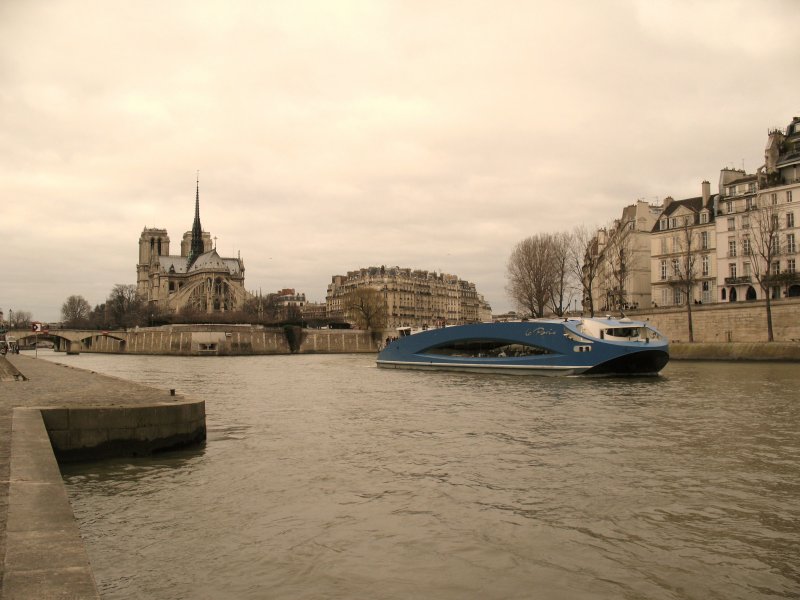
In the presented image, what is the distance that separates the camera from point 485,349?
4516cm

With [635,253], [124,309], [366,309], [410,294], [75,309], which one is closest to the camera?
[635,253]

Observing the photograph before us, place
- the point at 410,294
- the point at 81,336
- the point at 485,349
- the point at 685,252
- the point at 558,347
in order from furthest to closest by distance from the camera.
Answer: the point at 410,294 → the point at 81,336 → the point at 685,252 → the point at 485,349 → the point at 558,347

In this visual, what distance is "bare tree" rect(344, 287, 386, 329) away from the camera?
104 meters

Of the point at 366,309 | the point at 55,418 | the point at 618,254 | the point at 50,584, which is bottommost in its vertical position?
the point at 50,584

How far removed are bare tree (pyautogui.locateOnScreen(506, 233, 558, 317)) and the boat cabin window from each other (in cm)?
1866

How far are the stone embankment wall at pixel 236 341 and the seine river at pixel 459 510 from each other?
7702cm

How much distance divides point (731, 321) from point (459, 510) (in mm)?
50080

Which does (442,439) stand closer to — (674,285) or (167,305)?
(674,285)

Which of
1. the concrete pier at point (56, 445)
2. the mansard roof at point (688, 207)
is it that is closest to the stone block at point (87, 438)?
the concrete pier at point (56, 445)

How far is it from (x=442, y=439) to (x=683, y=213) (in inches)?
2180

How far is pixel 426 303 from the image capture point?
171 meters

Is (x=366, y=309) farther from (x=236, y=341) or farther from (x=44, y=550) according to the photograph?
(x=44, y=550)

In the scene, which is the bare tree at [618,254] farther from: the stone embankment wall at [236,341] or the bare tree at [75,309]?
the bare tree at [75,309]

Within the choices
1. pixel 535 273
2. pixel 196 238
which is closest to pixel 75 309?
pixel 196 238
